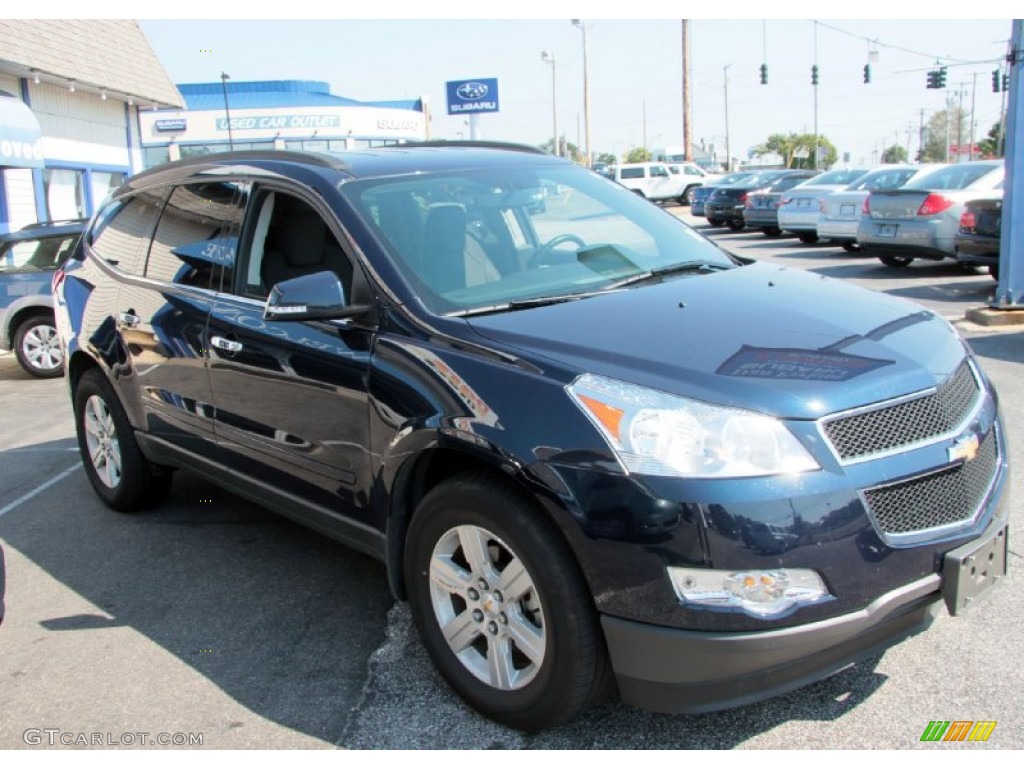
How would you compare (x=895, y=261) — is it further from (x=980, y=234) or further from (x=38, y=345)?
(x=38, y=345)

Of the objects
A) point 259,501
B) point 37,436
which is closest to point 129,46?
point 37,436

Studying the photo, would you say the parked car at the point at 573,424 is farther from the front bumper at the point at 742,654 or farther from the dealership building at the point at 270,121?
the dealership building at the point at 270,121

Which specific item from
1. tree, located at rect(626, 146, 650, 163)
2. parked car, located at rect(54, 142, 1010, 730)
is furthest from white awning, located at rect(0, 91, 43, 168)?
tree, located at rect(626, 146, 650, 163)

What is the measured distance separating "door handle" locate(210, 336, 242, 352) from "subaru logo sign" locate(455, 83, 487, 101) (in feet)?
170

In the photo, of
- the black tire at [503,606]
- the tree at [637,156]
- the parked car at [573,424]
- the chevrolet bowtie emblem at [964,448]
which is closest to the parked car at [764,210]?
the parked car at [573,424]

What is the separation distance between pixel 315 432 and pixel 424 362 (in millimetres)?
736

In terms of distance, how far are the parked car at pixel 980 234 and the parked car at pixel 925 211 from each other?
0.80 metres

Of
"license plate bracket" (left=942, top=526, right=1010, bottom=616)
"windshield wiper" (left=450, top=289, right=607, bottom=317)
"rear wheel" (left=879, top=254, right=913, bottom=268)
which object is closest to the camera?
"license plate bracket" (left=942, top=526, right=1010, bottom=616)

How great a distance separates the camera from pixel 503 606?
2971mm

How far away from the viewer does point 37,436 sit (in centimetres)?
775

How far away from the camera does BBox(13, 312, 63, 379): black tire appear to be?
10.7 meters

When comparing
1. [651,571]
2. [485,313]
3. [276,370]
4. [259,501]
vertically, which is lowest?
[259,501]

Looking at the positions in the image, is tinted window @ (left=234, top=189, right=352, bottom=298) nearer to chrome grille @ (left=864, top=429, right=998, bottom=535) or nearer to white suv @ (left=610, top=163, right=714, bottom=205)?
chrome grille @ (left=864, top=429, right=998, bottom=535)

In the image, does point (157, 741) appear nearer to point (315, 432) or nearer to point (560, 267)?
point (315, 432)
